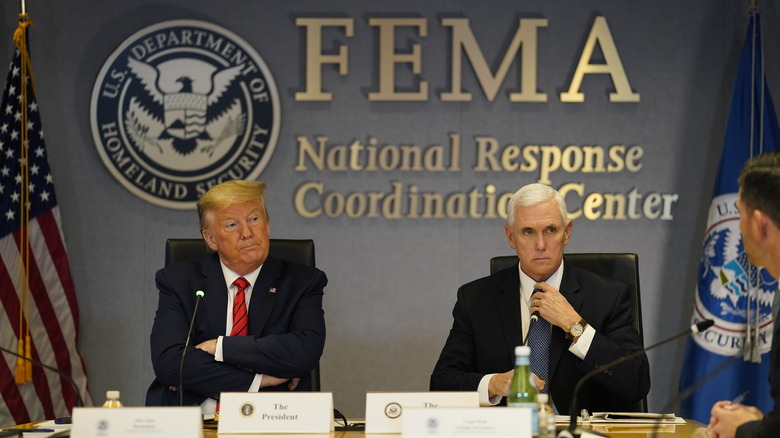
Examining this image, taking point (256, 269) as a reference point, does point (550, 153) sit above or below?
above

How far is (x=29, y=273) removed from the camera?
4801 mm

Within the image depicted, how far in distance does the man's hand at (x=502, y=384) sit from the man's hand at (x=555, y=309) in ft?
0.70

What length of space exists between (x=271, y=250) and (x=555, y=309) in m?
1.28

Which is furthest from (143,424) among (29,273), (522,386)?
(29,273)

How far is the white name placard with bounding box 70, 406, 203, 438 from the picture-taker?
2457 millimetres

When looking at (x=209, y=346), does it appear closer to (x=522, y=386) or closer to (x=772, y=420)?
(x=522, y=386)

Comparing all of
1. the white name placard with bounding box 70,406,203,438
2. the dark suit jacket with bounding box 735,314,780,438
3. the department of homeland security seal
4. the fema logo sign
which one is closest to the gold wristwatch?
the dark suit jacket with bounding box 735,314,780,438

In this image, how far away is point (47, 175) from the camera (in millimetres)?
4918

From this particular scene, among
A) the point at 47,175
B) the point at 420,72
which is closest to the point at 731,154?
the point at 420,72

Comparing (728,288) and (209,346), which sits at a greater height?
(728,288)

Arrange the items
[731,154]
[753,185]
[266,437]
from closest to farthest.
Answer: [753,185] → [266,437] → [731,154]

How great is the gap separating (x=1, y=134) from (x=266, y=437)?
283cm

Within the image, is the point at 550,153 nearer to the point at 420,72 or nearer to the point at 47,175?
the point at 420,72

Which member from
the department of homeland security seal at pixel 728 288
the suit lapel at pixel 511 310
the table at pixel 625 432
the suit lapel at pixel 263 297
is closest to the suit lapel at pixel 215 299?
the suit lapel at pixel 263 297
